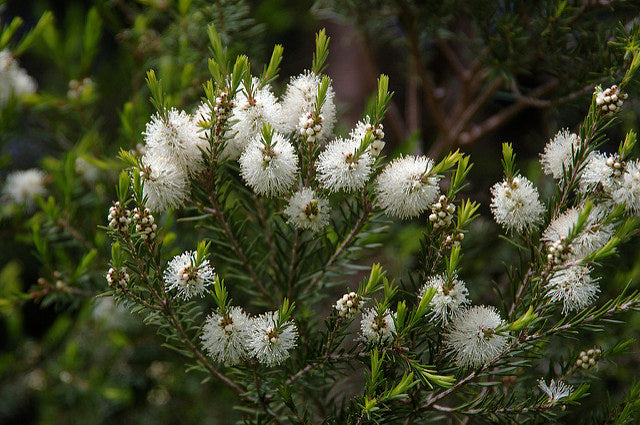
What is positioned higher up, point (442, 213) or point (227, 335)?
point (442, 213)

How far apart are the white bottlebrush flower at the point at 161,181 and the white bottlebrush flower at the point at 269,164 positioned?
0.11 metres

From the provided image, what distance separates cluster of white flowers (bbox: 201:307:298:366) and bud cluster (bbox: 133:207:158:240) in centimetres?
16

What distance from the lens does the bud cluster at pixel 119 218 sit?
2.47 ft

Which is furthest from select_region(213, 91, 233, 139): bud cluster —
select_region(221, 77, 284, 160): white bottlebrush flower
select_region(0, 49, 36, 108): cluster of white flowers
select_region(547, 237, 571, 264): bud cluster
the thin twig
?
select_region(0, 49, 36, 108): cluster of white flowers

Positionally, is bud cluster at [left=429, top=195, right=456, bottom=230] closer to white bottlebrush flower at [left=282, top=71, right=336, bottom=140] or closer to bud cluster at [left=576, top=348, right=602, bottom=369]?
white bottlebrush flower at [left=282, top=71, right=336, bottom=140]

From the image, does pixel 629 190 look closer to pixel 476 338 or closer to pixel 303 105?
pixel 476 338

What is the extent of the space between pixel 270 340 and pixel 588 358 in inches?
21.1

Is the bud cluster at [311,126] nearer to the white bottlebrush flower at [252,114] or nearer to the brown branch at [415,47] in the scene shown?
the white bottlebrush flower at [252,114]

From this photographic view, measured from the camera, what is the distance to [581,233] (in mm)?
760

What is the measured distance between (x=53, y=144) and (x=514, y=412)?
5.25ft

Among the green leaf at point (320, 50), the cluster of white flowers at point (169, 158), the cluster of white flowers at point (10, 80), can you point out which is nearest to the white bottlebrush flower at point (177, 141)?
the cluster of white flowers at point (169, 158)

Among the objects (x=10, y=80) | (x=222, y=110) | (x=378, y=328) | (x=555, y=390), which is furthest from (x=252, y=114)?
(x=10, y=80)

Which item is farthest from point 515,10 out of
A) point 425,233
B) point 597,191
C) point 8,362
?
point 8,362

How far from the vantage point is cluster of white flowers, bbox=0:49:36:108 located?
1420 mm
